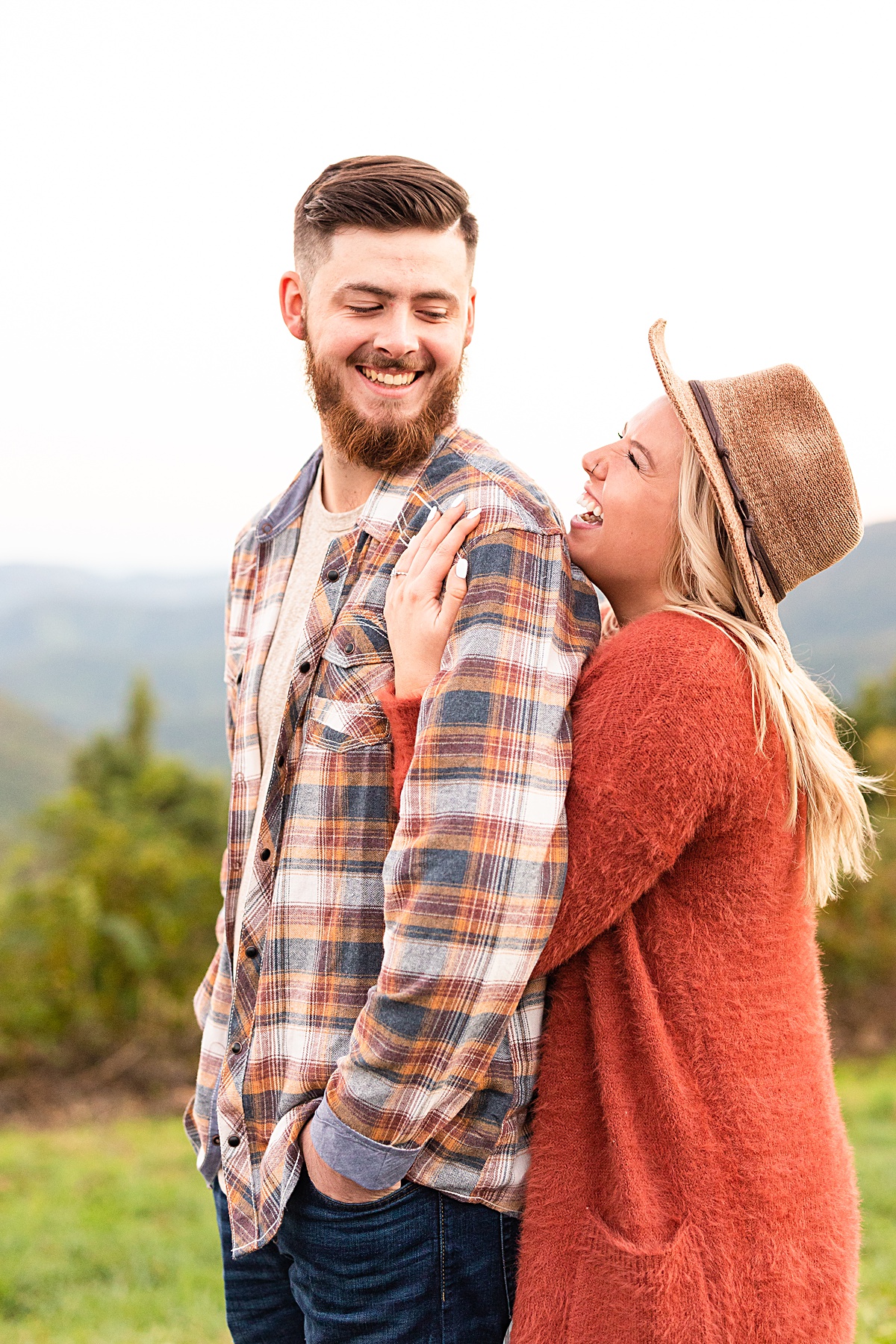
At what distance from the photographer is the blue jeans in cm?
184

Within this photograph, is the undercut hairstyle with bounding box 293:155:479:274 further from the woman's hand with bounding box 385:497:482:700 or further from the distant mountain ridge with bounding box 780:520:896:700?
the distant mountain ridge with bounding box 780:520:896:700

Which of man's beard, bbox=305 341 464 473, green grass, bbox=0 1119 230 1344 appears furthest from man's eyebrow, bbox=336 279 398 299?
green grass, bbox=0 1119 230 1344

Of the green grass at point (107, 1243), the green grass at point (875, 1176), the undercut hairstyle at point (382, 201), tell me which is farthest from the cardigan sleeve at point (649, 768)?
the green grass at point (107, 1243)

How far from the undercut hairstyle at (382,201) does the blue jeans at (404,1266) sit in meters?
1.68

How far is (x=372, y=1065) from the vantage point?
68.9 inches

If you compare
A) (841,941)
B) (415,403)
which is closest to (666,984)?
(415,403)

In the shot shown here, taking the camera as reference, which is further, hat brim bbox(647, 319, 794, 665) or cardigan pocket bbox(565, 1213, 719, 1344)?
hat brim bbox(647, 319, 794, 665)

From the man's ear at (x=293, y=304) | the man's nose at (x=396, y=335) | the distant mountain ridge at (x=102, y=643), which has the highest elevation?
the distant mountain ridge at (x=102, y=643)

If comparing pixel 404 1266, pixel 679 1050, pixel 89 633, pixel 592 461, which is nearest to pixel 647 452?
pixel 592 461

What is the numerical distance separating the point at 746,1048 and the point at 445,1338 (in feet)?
2.25

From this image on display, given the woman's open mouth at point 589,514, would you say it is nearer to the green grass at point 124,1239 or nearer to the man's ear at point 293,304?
the man's ear at point 293,304

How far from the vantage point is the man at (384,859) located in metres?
1.75

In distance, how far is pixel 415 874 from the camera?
175 centimetres

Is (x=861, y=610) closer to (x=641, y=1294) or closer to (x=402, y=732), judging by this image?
(x=402, y=732)
